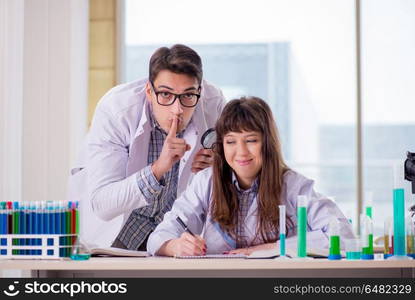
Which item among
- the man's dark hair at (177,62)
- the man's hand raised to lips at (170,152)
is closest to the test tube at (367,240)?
the man's hand raised to lips at (170,152)

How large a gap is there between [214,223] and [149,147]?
1.67ft

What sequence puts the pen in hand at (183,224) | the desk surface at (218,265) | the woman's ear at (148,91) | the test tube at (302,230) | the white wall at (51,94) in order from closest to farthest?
the desk surface at (218,265), the test tube at (302,230), the pen in hand at (183,224), the woman's ear at (148,91), the white wall at (51,94)

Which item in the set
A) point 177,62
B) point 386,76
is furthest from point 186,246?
point 386,76

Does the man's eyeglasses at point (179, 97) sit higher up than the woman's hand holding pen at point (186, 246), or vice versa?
the man's eyeglasses at point (179, 97)

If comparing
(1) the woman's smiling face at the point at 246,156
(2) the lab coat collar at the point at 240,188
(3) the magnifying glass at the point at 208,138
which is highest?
(3) the magnifying glass at the point at 208,138

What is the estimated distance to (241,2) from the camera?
4.60 m

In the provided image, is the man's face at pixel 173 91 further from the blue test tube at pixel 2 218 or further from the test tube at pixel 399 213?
the test tube at pixel 399 213

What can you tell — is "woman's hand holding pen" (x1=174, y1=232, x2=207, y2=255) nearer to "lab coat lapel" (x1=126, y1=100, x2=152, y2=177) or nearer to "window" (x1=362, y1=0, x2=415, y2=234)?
"lab coat lapel" (x1=126, y1=100, x2=152, y2=177)

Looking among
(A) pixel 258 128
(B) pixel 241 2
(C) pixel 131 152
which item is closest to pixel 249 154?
(A) pixel 258 128

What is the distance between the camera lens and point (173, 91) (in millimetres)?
3211

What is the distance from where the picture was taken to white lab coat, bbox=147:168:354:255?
2832 mm

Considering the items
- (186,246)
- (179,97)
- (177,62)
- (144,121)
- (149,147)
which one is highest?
(177,62)

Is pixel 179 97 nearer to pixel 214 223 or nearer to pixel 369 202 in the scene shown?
pixel 214 223

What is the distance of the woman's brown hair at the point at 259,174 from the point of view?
2.93 meters
